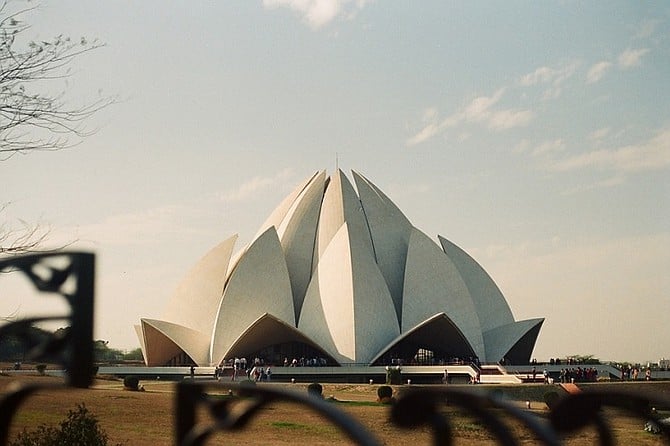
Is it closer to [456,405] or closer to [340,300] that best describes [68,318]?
[456,405]

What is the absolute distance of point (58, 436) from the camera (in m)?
9.95

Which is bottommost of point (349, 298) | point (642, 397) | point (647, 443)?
point (647, 443)

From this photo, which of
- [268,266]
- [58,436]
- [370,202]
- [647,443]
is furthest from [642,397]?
[370,202]

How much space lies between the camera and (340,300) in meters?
39.2

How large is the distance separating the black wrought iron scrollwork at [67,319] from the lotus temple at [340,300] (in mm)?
35412

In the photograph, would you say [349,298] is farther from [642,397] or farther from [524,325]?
[642,397]

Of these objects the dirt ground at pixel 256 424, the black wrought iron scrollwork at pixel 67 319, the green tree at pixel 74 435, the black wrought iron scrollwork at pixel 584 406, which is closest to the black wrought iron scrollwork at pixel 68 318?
the black wrought iron scrollwork at pixel 67 319

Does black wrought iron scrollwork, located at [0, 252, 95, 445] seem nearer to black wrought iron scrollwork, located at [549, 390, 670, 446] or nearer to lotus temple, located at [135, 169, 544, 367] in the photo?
black wrought iron scrollwork, located at [549, 390, 670, 446]

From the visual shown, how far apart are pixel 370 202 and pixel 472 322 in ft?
30.8

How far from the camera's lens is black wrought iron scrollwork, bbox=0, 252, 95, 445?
277 centimetres

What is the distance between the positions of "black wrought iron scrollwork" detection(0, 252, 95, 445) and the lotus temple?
3541 cm

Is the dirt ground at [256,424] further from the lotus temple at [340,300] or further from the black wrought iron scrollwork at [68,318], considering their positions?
the lotus temple at [340,300]

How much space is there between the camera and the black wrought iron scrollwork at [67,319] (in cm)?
277

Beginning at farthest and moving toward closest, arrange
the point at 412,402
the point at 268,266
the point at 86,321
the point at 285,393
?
the point at 268,266, the point at 86,321, the point at 412,402, the point at 285,393
